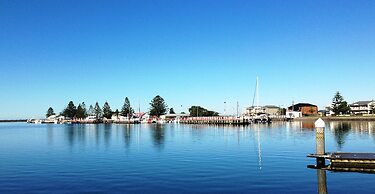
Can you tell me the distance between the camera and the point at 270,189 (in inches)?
1019

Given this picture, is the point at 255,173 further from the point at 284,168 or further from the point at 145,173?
the point at 145,173

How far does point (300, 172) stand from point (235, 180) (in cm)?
714

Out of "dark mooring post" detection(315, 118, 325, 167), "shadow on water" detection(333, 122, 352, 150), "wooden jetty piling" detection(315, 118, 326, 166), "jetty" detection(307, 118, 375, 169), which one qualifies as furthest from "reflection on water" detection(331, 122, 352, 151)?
"wooden jetty piling" detection(315, 118, 326, 166)

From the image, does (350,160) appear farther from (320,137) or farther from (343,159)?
(320,137)

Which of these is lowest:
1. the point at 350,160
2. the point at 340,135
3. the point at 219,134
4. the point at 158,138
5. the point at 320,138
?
the point at 158,138

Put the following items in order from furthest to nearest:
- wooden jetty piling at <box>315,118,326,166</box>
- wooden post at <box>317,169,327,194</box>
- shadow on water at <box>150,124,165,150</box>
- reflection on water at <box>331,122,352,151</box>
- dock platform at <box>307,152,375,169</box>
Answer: shadow on water at <box>150,124,165,150</box> < reflection on water at <box>331,122,352,151</box> < wooden jetty piling at <box>315,118,326,166</box> < dock platform at <box>307,152,375,169</box> < wooden post at <box>317,169,327,194</box>

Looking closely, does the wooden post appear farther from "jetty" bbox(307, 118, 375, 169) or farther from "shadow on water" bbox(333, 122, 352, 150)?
"shadow on water" bbox(333, 122, 352, 150)

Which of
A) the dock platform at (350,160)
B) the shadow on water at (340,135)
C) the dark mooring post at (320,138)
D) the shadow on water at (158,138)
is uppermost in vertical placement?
the dark mooring post at (320,138)

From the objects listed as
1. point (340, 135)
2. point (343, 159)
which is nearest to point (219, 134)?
point (340, 135)

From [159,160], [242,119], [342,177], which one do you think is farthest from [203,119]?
[342,177]

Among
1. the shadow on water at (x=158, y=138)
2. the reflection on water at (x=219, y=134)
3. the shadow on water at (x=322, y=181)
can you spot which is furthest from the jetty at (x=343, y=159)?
the shadow on water at (x=158, y=138)

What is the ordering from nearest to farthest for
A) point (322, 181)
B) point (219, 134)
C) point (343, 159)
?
point (322, 181) < point (343, 159) < point (219, 134)

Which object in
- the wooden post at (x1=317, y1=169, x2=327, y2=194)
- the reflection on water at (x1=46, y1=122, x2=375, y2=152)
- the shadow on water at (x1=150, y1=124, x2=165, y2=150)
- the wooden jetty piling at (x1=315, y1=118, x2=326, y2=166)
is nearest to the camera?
the wooden post at (x1=317, y1=169, x2=327, y2=194)

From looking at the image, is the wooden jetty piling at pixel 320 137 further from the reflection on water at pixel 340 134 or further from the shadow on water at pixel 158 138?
the shadow on water at pixel 158 138
